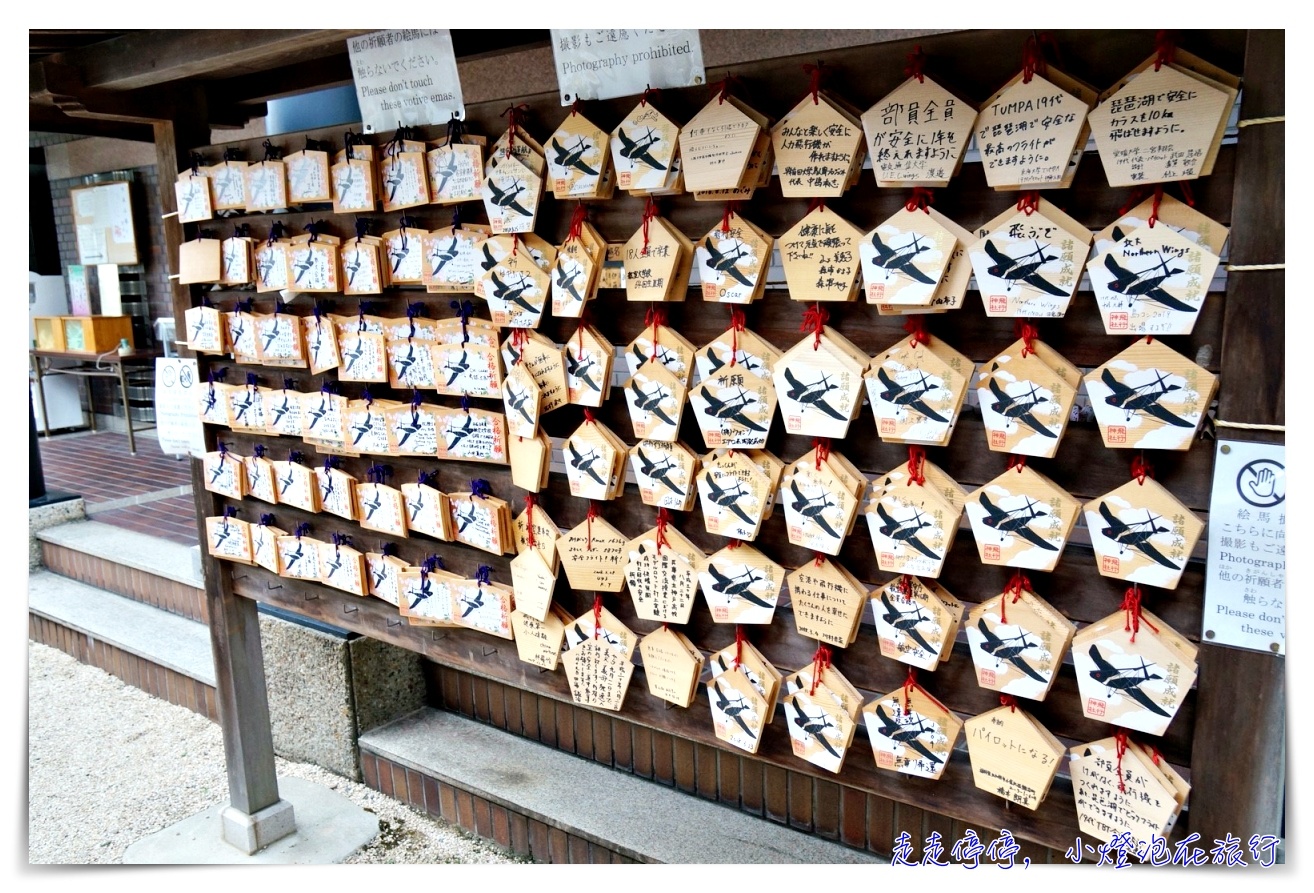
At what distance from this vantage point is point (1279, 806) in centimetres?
127

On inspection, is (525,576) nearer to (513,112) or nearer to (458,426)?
(458,426)

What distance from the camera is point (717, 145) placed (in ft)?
4.80

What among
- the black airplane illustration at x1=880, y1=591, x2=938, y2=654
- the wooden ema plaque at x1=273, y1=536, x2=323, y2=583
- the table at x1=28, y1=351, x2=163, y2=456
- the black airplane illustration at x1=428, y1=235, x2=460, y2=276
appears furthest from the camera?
the table at x1=28, y1=351, x2=163, y2=456

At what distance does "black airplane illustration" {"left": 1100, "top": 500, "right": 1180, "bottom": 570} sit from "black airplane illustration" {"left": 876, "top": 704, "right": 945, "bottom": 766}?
1.44ft

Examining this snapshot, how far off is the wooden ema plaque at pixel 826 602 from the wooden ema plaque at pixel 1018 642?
186mm

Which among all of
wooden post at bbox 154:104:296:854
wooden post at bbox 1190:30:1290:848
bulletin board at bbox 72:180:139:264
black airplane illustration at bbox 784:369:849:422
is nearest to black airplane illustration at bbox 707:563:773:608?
black airplane illustration at bbox 784:369:849:422

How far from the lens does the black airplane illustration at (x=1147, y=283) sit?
1.19 meters

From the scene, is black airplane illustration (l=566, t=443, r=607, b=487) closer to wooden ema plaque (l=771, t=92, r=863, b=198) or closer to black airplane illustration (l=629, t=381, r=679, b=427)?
black airplane illustration (l=629, t=381, r=679, b=427)

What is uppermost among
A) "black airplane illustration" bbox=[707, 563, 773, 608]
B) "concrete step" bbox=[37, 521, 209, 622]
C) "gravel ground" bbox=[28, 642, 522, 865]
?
"black airplane illustration" bbox=[707, 563, 773, 608]

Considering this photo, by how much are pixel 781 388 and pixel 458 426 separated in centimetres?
79

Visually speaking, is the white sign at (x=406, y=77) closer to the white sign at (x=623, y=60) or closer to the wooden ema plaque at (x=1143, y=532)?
the white sign at (x=623, y=60)

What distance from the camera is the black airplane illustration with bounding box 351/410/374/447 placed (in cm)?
210

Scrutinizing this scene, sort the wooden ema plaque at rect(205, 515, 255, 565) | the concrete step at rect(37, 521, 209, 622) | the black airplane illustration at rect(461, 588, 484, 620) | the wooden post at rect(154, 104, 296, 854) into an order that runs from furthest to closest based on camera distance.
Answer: the concrete step at rect(37, 521, 209, 622), the wooden post at rect(154, 104, 296, 854), the wooden ema plaque at rect(205, 515, 255, 565), the black airplane illustration at rect(461, 588, 484, 620)

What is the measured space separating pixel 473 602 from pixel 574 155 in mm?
996
